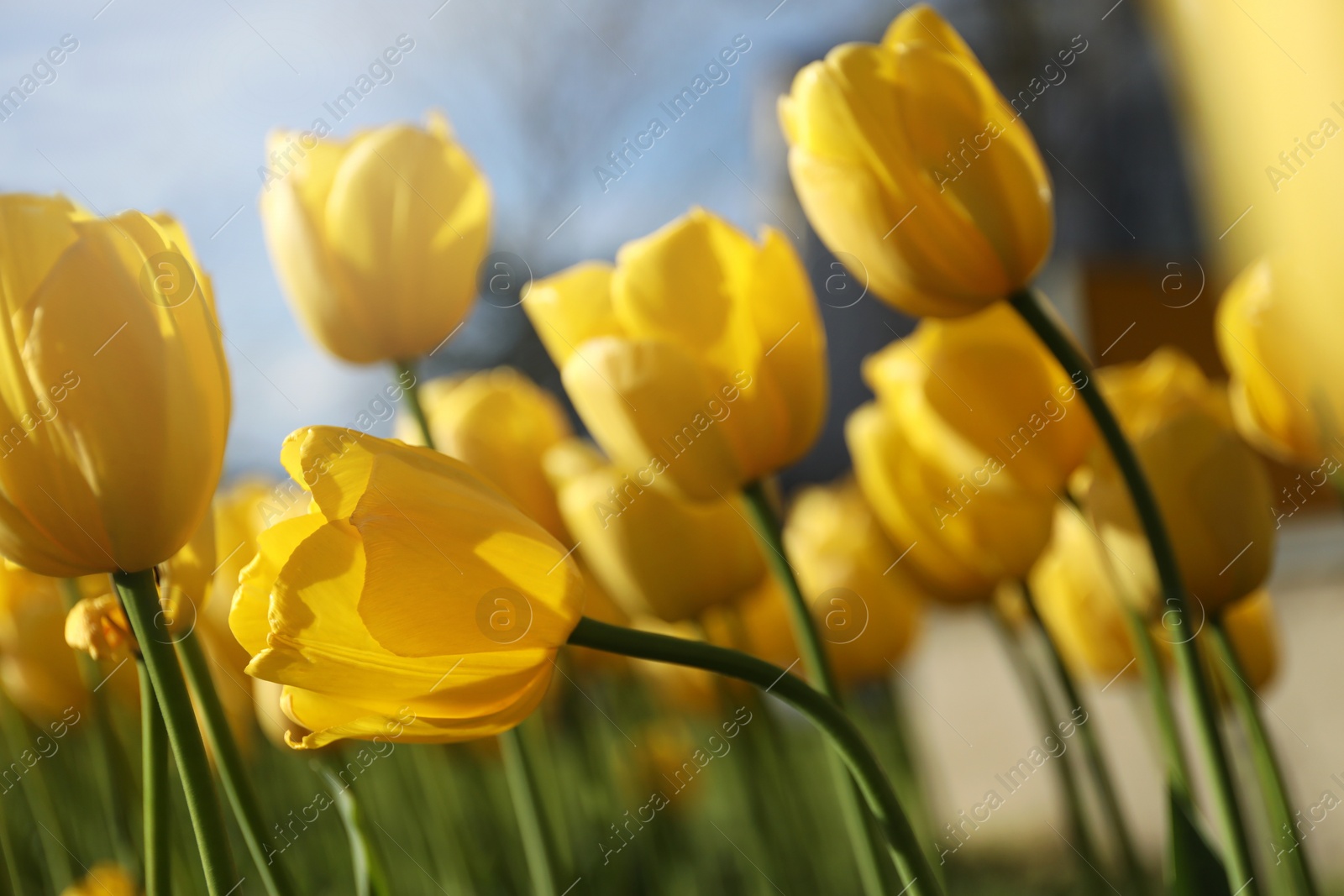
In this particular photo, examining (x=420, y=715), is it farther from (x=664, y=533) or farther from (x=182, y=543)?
(x=664, y=533)

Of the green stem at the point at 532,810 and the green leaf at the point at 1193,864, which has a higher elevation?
the green leaf at the point at 1193,864

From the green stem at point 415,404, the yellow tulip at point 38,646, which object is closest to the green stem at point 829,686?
the green stem at point 415,404

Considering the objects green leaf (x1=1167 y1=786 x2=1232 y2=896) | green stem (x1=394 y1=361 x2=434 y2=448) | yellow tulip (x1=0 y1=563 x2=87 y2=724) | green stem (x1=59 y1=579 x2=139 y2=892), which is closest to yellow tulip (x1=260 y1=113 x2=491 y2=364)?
green stem (x1=394 y1=361 x2=434 y2=448)

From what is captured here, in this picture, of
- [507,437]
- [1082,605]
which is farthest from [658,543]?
[1082,605]

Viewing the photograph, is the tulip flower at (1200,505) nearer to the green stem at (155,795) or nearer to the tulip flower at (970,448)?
the tulip flower at (970,448)

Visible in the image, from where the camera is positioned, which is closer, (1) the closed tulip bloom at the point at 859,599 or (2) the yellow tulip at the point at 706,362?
(2) the yellow tulip at the point at 706,362

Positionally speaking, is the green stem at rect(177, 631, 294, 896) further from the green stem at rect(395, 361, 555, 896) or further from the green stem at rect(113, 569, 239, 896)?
the green stem at rect(395, 361, 555, 896)

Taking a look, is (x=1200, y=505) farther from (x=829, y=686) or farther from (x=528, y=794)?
(x=528, y=794)

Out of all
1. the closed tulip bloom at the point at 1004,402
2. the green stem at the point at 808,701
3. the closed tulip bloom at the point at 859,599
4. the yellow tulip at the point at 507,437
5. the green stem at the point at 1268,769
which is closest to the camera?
the green stem at the point at 808,701
